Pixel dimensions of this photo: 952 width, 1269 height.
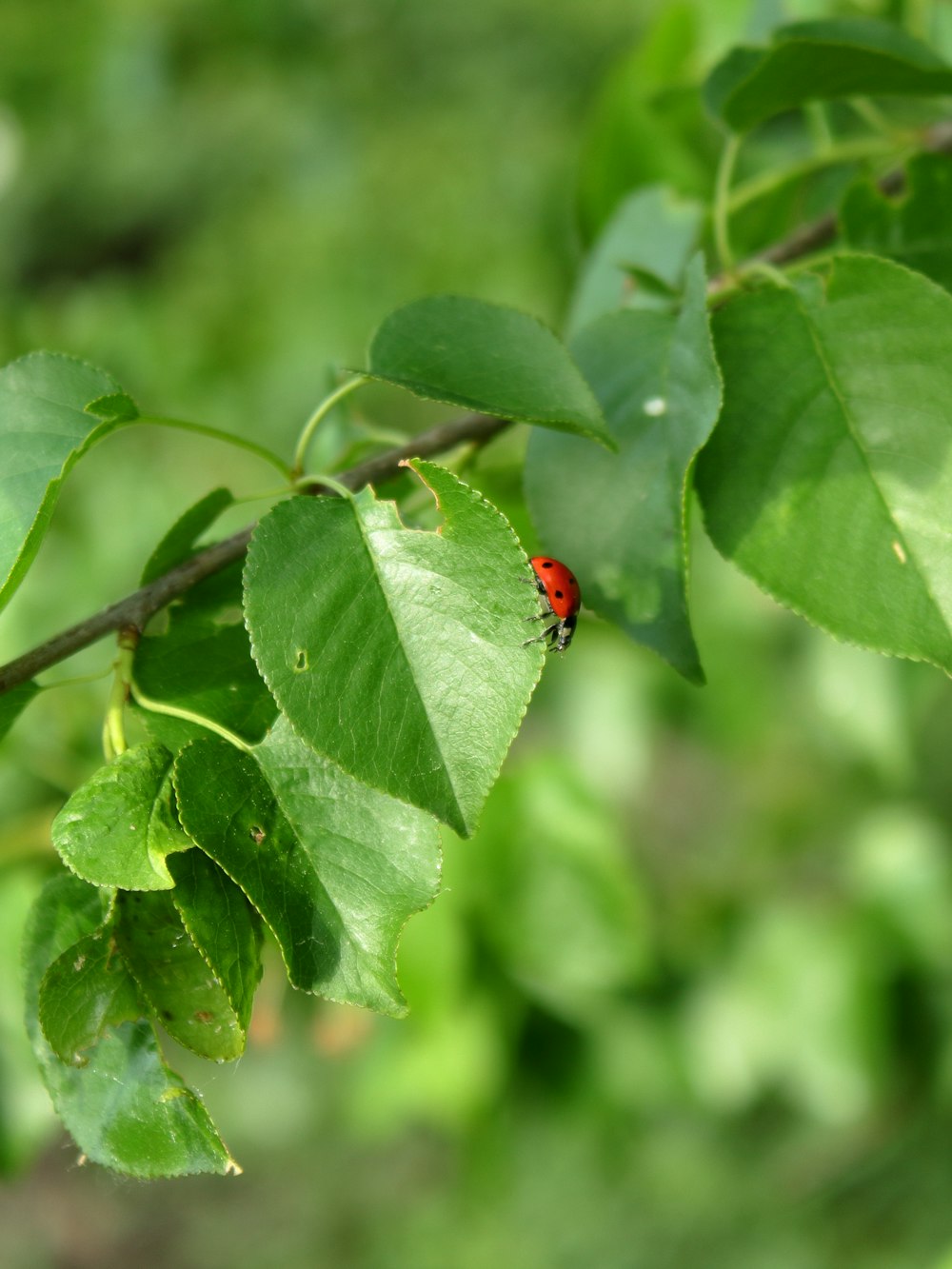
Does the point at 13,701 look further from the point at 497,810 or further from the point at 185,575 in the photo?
the point at 497,810

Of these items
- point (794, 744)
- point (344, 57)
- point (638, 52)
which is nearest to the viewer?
point (638, 52)

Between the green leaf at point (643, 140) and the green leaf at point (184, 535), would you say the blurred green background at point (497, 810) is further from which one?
the green leaf at point (184, 535)

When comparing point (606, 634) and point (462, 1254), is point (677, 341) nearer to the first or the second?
point (606, 634)

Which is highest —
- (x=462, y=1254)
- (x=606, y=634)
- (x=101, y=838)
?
(x=101, y=838)

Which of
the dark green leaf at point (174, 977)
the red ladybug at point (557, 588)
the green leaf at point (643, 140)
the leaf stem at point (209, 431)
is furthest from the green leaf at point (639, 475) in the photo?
the green leaf at point (643, 140)

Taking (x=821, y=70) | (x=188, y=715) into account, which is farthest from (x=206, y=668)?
(x=821, y=70)

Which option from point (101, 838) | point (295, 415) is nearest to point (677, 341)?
point (101, 838)

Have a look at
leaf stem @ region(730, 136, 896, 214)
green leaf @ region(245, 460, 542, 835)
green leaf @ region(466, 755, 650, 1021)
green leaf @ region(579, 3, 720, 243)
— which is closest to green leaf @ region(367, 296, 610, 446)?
green leaf @ region(245, 460, 542, 835)
